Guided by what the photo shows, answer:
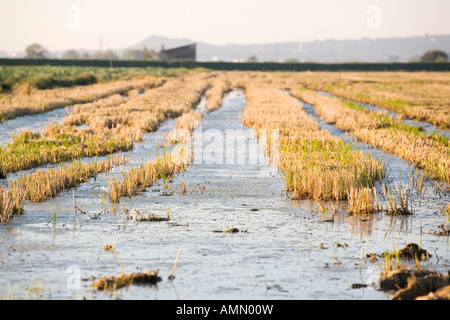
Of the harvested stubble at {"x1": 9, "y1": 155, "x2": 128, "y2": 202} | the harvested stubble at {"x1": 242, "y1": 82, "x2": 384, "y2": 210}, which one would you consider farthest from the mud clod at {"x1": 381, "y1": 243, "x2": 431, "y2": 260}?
the harvested stubble at {"x1": 9, "y1": 155, "x2": 128, "y2": 202}

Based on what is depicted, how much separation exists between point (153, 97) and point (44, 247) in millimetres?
25736

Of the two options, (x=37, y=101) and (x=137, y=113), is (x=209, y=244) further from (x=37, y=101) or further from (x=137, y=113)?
(x=37, y=101)

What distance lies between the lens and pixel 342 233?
26.7 ft

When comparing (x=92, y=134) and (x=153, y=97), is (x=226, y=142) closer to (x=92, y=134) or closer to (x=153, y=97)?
(x=92, y=134)

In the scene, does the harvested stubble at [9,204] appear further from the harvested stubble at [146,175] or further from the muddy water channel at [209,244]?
the harvested stubble at [146,175]

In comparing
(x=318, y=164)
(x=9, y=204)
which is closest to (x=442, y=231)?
(x=318, y=164)

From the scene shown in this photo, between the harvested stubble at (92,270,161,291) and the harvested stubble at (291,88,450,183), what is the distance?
742 centimetres

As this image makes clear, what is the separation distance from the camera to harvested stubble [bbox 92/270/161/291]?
593cm

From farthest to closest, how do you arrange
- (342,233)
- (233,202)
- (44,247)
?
(233,202), (342,233), (44,247)

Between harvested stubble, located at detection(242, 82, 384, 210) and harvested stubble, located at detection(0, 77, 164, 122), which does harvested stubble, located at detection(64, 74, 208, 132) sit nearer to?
harvested stubble, located at detection(0, 77, 164, 122)

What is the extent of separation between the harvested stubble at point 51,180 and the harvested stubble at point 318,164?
13.1ft

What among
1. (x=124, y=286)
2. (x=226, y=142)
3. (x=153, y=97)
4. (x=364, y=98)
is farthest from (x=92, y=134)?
(x=364, y=98)

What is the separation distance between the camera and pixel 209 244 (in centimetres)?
759

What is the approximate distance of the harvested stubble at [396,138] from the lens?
42.5 feet
